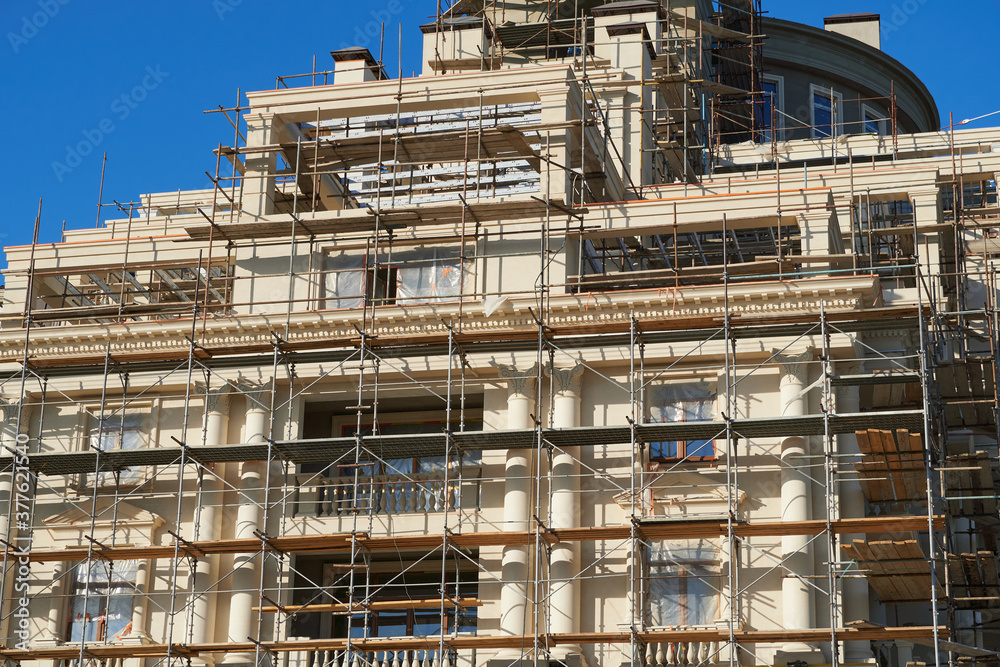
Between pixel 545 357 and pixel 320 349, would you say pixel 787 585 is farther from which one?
pixel 320 349

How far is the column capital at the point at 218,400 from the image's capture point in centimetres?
3900

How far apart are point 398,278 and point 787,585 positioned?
1230 centimetres

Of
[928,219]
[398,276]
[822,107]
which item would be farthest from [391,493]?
[822,107]

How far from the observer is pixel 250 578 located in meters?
37.2

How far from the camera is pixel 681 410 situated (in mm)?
37188

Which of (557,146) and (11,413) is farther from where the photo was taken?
(11,413)

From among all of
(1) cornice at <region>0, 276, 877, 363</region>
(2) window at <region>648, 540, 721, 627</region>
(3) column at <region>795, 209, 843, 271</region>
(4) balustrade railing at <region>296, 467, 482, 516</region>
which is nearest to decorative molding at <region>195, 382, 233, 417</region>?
(1) cornice at <region>0, 276, 877, 363</region>

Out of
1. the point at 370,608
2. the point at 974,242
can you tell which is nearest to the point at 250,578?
the point at 370,608

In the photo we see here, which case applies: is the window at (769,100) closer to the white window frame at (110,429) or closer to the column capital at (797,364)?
the column capital at (797,364)

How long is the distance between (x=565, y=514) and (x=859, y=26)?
40774 mm

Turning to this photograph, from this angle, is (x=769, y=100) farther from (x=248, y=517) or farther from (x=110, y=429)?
(x=248, y=517)

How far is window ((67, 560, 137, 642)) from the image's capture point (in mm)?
38031

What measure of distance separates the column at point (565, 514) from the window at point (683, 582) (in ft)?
5.68

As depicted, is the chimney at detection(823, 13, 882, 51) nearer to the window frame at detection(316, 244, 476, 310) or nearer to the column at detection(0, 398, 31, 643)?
the window frame at detection(316, 244, 476, 310)
